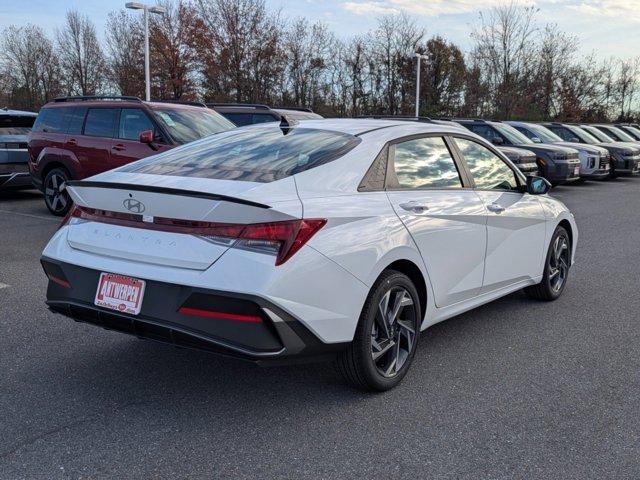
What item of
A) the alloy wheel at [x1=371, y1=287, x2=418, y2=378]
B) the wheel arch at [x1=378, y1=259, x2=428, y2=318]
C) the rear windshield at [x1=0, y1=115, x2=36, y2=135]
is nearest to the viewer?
the alloy wheel at [x1=371, y1=287, x2=418, y2=378]

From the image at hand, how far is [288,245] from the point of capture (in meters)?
3.05

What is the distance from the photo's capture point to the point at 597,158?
1834 centimetres

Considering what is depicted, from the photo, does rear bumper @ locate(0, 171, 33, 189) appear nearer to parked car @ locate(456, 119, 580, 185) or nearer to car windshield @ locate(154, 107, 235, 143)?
car windshield @ locate(154, 107, 235, 143)

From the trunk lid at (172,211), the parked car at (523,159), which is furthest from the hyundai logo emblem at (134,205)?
the parked car at (523,159)

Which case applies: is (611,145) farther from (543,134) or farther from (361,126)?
(361,126)

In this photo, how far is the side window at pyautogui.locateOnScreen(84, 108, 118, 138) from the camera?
989 centimetres

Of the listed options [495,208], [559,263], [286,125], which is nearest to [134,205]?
[286,125]

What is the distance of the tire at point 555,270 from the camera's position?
5672 mm

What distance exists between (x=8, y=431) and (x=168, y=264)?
115 centimetres

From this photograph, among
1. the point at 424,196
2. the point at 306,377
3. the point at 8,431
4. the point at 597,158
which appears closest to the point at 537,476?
the point at 306,377

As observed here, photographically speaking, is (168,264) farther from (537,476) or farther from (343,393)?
(537,476)

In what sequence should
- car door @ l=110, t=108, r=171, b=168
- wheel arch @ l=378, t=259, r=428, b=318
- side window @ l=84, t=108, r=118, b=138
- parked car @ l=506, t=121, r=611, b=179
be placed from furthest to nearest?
parked car @ l=506, t=121, r=611, b=179 → side window @ l=84, t=108, r=118, b=138 → car door @ l=110, t=108, r=171, b=168 → wheel arch @ l=378, t=259, r=428, b=318

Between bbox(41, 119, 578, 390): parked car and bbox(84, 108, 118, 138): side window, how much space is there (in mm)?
5999

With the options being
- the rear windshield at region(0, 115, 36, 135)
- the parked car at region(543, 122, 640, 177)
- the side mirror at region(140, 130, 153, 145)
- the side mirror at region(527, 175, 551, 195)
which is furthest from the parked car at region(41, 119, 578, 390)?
the parked car at region(543, 122, 640, 177)
